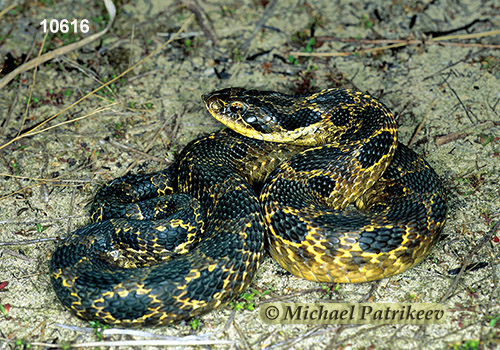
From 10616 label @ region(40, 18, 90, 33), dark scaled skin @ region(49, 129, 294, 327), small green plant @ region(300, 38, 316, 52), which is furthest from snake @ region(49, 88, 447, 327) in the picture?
10616 label @ region(40, 18, 90, 33)

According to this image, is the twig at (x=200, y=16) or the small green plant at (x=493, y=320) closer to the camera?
the small green plant at (x=493, y=320)

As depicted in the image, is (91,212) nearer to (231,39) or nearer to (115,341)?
(115,341)

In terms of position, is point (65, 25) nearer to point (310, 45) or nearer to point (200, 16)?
point (200, 16)

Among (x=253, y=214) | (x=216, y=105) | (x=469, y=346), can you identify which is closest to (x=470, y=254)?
(x=469, y=346)

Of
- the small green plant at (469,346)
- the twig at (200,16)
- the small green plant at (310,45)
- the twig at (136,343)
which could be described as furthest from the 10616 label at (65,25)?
the small green plant at (469,346)

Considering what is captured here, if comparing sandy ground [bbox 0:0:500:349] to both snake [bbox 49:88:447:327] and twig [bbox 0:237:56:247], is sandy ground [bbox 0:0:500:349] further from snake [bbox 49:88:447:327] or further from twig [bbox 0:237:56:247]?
snake [bbox 49:88:447:327]

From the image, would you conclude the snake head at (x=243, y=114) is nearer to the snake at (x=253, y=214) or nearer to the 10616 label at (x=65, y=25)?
the snake at (x=253, y=214)

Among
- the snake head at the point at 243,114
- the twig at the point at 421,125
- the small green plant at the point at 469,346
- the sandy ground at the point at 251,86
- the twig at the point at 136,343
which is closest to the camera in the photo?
the small green plant at the point at 469,346
